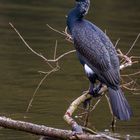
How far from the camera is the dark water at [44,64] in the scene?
9352 mm

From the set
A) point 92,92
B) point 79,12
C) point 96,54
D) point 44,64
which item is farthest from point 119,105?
point 44,64

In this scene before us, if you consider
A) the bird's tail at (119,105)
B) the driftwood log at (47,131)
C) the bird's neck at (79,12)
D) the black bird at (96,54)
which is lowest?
the driftwood log at (47,131)

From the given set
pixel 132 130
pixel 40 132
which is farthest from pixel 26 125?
pixel 132 130

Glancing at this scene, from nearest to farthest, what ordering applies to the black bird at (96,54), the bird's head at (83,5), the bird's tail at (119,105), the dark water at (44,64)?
the bird's tail at (119,105) < the black bird at (96,54) < the bird's head at (83,5) < the dark water at (44,64)

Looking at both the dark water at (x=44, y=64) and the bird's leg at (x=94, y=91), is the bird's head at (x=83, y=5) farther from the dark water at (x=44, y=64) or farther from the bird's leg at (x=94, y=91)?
the dark water at (x=44, y=64)

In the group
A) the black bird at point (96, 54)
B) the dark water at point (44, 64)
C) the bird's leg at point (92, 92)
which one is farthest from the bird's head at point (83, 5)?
the dark water at point (44, 64)

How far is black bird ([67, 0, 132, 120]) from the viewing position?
6.85 meters

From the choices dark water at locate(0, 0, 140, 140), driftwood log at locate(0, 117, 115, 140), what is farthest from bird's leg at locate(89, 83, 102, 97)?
dark water at locate(0, 0, 140, 140)

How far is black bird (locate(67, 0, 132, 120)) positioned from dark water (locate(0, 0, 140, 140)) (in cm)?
141

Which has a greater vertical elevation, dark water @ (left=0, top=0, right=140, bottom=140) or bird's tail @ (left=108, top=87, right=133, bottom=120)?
dark water @ (left=0, top=0, right=140, bottom=140)

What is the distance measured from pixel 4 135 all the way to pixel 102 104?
8.13 feet

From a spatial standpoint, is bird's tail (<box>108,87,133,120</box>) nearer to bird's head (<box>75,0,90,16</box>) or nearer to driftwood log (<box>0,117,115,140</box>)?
driftwood log (<box>0,117,115,140</box>)

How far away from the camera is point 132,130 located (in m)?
8.74

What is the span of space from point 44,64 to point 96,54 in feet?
19.4
